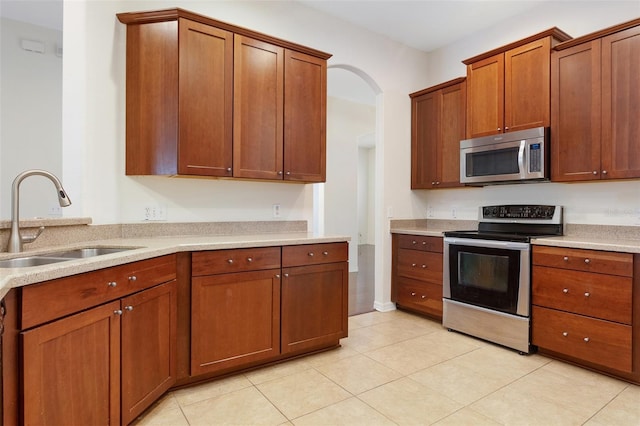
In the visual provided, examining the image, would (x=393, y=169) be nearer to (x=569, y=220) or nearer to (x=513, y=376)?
(x=569, y=220)

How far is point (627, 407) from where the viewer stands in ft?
6.79

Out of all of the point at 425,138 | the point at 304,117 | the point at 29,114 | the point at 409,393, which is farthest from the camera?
the point at 425,138

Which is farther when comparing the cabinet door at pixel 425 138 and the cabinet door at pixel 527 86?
the cabinet door at pixel 425 138

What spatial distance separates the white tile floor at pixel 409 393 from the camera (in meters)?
1.95

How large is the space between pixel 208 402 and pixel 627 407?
2.42m

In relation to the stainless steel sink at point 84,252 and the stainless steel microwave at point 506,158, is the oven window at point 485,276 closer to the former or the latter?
the stainless steel microwave at point 506,158

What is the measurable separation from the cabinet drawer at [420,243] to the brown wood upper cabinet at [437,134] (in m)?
0.63

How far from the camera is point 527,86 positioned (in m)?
3.04

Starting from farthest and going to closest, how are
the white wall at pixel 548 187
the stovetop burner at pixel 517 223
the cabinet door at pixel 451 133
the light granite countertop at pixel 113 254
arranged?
1. the cabinet door at pixel 451 133
2. the stovetop burner at pixel 517 223
3. the white wall at pixel 548 187
4. the light granite countertop at pixel 113 254

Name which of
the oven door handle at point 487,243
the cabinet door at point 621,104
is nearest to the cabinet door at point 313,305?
the oven door handle at point 487,243

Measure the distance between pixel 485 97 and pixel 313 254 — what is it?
7.21 ft

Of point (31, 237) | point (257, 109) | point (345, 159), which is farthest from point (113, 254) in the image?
point (345, 159)

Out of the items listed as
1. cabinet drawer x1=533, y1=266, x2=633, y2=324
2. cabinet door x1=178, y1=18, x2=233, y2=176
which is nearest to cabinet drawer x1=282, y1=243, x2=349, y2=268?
cabinet door x1=178, y1=18, x2=233, y2=176

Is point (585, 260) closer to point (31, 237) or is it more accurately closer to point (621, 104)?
point (621, 104)
